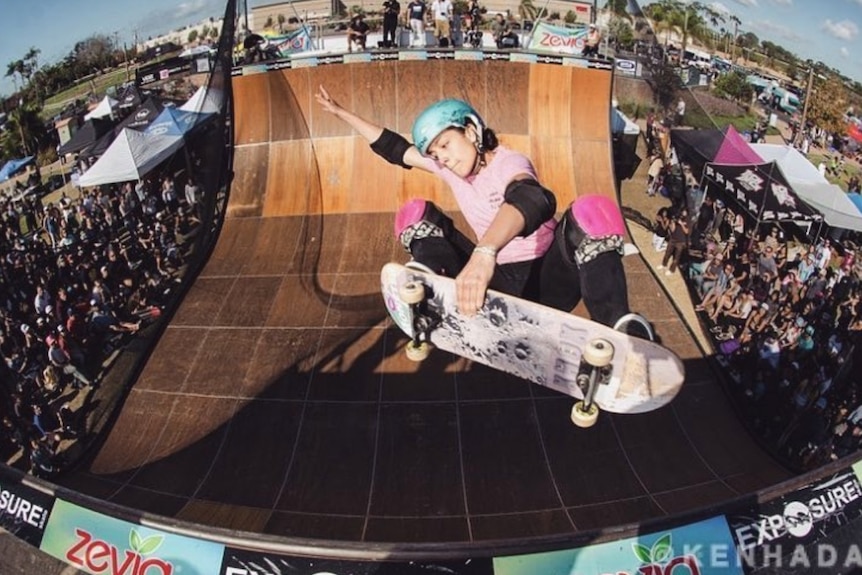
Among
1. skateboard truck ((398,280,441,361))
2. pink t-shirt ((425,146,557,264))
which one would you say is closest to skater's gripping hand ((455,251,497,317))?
skateboard truck ((398,280,441,361))

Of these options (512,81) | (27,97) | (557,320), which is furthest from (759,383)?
(27,97)

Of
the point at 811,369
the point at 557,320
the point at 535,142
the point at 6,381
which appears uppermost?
the point at 557,320

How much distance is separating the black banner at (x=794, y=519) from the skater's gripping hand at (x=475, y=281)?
300 cm

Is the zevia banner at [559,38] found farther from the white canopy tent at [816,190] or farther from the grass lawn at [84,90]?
the grass lawn at [84,90]

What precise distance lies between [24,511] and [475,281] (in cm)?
482

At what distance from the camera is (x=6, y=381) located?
33.5 ft

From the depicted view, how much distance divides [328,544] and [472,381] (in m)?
5.25

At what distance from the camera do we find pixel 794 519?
473 centimetres

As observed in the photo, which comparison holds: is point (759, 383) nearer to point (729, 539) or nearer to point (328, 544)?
point (729, 539)

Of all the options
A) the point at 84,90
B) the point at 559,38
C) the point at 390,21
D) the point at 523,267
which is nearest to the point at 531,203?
the point at 523,267

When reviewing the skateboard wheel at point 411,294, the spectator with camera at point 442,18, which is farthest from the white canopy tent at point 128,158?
the skateboard wheel at point 411,294

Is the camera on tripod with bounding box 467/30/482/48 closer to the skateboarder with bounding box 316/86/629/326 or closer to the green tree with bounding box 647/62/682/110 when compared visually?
the green tree with bounding box 647/62/682/110

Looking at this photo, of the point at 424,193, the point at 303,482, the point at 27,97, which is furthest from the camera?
the point at 27,97

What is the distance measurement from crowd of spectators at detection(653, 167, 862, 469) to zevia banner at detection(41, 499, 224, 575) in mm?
8399
